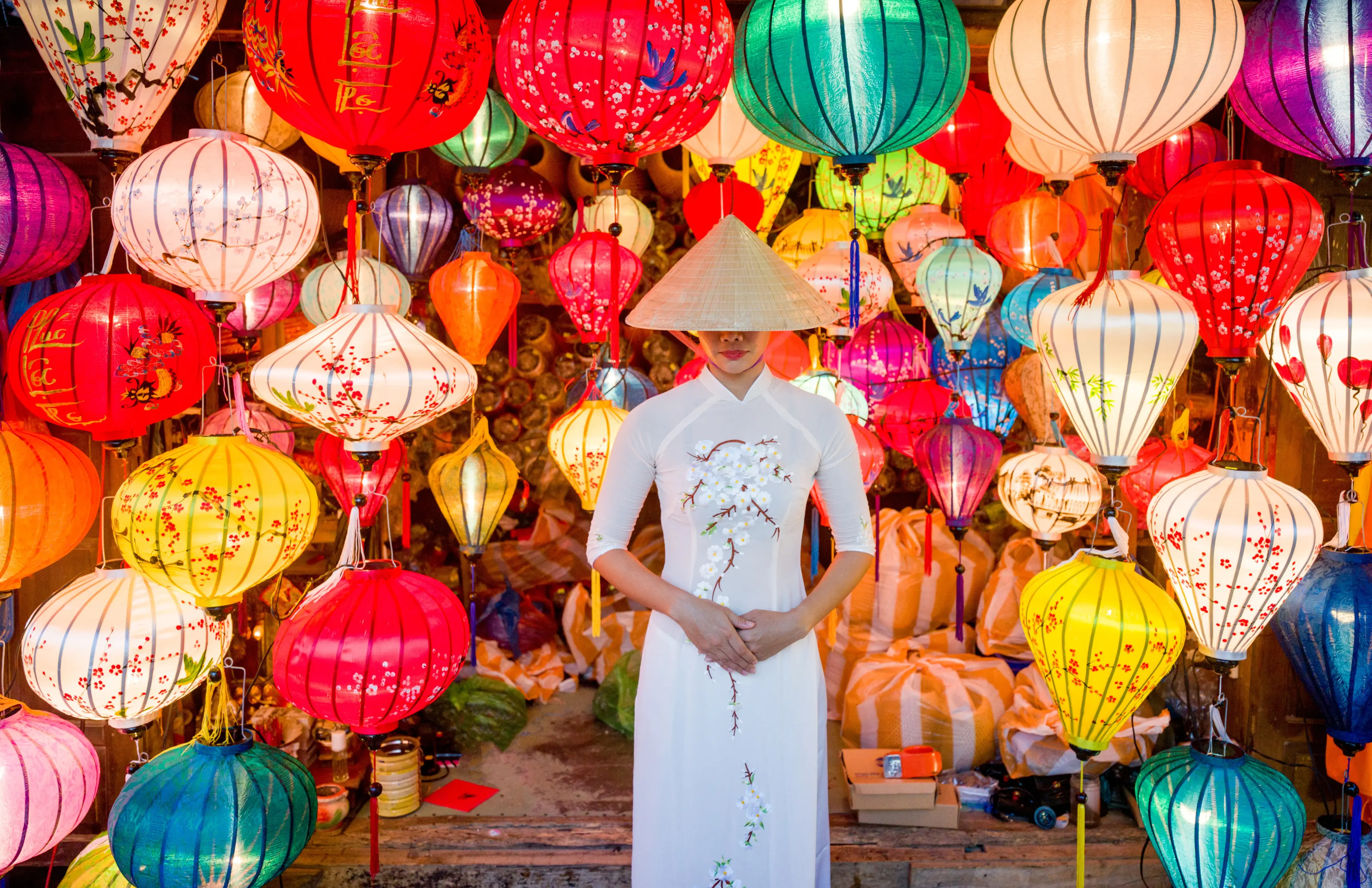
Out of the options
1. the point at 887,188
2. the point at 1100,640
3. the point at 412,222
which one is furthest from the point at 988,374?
the point at 412,222

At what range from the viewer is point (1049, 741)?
3.66 meters

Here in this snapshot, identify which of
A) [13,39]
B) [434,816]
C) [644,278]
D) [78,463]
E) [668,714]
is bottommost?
[434,816]

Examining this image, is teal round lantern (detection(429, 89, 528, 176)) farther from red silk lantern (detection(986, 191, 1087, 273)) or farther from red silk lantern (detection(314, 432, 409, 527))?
red silk lantern (detection(986, 191, 1087, 273))

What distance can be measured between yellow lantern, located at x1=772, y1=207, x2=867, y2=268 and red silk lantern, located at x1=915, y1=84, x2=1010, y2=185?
425mm

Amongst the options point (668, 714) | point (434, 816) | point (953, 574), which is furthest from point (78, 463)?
point (953, 574)

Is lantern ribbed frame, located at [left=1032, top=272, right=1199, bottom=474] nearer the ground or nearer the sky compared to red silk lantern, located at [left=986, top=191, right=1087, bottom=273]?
nearer the ground

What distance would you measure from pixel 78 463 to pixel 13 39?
1751 mm

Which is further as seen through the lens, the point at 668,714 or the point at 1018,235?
the point at 1018,235

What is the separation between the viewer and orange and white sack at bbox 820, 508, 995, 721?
4.55m

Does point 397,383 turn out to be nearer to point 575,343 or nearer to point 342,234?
point 342,234

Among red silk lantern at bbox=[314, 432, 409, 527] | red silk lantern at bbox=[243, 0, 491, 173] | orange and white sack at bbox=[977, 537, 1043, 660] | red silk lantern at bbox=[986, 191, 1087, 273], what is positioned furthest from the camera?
orange and white sack at bbox=[977, 537, 1043, 660]

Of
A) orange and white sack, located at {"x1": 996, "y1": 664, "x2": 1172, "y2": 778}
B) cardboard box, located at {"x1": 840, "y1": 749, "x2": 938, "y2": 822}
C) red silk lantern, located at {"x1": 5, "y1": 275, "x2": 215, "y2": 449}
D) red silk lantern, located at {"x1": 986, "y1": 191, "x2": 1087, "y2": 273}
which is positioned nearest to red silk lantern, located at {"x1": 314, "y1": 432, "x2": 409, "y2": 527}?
red silk lantern, located at {"x1": 5, "y1": 275, "x2": 215, "y2": 449}

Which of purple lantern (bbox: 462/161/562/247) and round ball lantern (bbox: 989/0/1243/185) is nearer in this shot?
round ball lantern (bbox: 989/0/1243/185)

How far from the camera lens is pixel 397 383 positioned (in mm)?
2102
